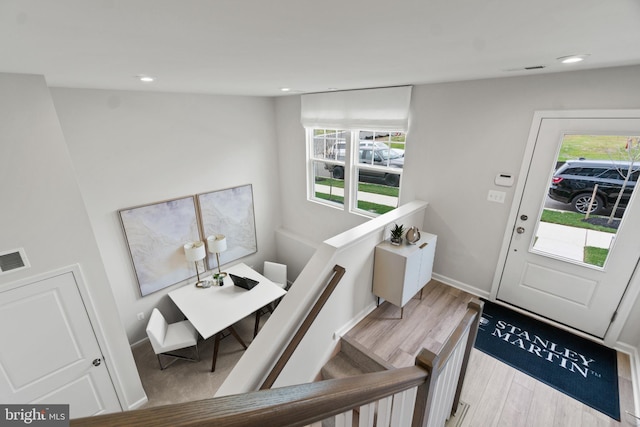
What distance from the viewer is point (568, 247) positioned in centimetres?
272

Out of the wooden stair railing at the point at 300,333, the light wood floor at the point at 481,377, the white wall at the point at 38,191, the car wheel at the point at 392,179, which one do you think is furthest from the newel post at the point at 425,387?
the car wheel at the point at 392,179

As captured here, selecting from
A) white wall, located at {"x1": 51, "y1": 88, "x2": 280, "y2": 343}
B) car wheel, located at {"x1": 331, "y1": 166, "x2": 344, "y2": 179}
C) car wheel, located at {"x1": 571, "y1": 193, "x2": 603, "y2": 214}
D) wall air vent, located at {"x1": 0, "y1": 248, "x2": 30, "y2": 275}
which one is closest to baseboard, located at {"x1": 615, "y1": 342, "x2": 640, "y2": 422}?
car wheel, located at {"x1": 571, "y1": 193, "x2": 603, "y2": 214}

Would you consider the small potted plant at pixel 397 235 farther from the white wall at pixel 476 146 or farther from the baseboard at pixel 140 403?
the baseboard at pixel 140 403

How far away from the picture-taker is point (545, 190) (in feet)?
8.75

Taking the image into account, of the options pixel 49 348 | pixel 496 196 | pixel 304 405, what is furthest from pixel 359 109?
pixel 49 348

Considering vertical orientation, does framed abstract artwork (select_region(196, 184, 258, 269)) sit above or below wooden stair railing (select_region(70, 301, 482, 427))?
below

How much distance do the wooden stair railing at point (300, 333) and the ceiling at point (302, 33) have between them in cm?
156

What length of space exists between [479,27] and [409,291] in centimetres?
232

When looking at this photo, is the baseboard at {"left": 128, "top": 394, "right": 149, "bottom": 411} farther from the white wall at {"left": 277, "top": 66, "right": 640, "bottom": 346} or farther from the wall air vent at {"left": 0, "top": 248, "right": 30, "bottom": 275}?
the white wall at {"left": 277, "top": 66, "right": 640, "bottom": 346}

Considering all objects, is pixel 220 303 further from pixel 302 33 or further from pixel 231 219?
pixel 302 33

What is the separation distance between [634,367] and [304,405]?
341 cm

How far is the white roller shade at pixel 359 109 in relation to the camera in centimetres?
333

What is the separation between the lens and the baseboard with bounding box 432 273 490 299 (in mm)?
3260

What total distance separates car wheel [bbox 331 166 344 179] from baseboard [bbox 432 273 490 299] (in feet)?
6.69
